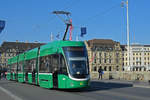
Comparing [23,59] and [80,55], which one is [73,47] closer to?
[80,55]

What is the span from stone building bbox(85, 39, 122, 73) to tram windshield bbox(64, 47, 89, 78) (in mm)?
125978

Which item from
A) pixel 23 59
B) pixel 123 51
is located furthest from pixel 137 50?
pixel 23 59

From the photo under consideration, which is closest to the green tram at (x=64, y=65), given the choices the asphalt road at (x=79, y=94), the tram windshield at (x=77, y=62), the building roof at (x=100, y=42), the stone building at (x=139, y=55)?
the tram windshield at (x=77, y=62)

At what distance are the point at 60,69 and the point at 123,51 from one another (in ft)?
470

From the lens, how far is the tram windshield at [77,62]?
17094 millimetres

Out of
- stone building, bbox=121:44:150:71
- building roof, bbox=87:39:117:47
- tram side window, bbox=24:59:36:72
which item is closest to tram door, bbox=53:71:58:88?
tram side window, bbox=24:59:36:72

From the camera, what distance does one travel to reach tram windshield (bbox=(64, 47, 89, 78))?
1709 centimetres

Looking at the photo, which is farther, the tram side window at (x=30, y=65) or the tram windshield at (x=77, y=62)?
the tram side window at (x=30, y=65)

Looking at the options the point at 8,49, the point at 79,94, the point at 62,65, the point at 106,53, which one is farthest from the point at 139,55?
the point at 79,94

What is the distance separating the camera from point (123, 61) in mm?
159500

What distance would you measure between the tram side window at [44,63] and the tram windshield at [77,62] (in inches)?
104

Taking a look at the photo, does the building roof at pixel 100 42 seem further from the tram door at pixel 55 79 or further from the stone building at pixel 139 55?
the tram door at pixel 55 79

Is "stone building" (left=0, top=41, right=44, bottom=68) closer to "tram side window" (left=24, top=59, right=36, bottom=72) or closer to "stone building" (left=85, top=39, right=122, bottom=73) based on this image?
"stone building" (left=85, top=39, right=122, bottom=73)

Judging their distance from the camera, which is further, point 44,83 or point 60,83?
point 44,83
